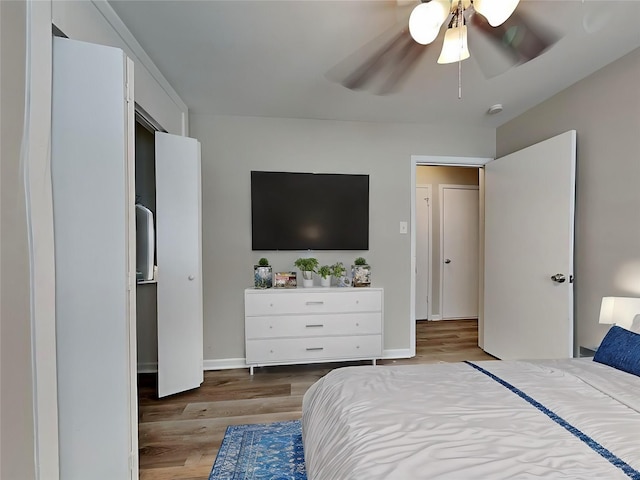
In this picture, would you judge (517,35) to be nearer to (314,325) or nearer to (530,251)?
(530,251)

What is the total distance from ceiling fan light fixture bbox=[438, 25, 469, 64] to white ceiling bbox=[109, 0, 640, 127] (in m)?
0.27

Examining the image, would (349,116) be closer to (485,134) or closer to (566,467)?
(485,134)

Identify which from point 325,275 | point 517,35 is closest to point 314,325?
point 325,275

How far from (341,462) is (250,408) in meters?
1.56

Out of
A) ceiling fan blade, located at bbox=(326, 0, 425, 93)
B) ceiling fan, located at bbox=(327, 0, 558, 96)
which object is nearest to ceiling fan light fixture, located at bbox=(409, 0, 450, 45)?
ceiling fan, located at bbox=(327, 0, 558, 96)

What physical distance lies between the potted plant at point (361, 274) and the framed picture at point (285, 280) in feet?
1.87

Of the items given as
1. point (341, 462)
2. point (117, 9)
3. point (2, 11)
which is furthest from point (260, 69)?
point (341, 462)

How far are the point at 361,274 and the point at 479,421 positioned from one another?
1.98 metres

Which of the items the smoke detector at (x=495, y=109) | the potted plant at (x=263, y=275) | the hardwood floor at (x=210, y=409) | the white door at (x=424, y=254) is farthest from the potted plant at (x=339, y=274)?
the white door at (x=424, y=254)

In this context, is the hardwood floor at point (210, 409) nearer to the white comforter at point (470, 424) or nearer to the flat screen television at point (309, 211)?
the white comforter at point (470, 424)

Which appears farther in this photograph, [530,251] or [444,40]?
[530,251]

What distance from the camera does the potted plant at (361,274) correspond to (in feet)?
9.76

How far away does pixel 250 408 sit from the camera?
7.34 ft

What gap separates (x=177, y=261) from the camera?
2.45 metres
